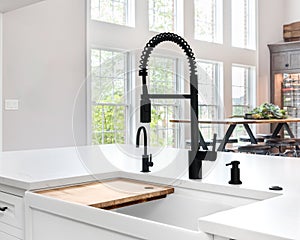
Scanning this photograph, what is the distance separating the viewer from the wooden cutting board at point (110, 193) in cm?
129

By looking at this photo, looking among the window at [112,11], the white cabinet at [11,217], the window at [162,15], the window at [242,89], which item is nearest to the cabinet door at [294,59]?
the window at [242,89]

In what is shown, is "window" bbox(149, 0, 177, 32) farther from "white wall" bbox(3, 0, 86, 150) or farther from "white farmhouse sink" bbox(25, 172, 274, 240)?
"white farmhouse sink" bbox(25, 172, 274, 240)

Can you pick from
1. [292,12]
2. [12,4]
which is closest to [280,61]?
[292,12]

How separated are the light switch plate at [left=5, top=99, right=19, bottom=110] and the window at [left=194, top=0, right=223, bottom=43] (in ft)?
12.3

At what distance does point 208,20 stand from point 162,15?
49.9 inches

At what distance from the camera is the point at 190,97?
140cm

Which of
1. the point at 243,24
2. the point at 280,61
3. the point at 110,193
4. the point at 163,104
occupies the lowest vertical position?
the point at 110,193

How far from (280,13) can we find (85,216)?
919 cm

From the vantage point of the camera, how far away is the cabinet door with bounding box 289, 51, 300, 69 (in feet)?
27.6

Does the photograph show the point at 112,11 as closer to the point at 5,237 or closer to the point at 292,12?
the point at 292,12

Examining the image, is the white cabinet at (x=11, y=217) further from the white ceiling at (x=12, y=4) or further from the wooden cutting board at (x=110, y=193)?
the white ceiling at (x=12, y=4)

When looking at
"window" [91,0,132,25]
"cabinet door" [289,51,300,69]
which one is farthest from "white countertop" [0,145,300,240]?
"cabinet door" [289,51,300,69]

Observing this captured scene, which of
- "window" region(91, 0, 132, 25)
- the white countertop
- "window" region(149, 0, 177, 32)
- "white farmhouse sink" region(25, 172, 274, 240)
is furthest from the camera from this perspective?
"window" region(149, 0, 177, 32)

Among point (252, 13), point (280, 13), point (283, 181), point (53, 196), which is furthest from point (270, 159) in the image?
point (280, 13)
